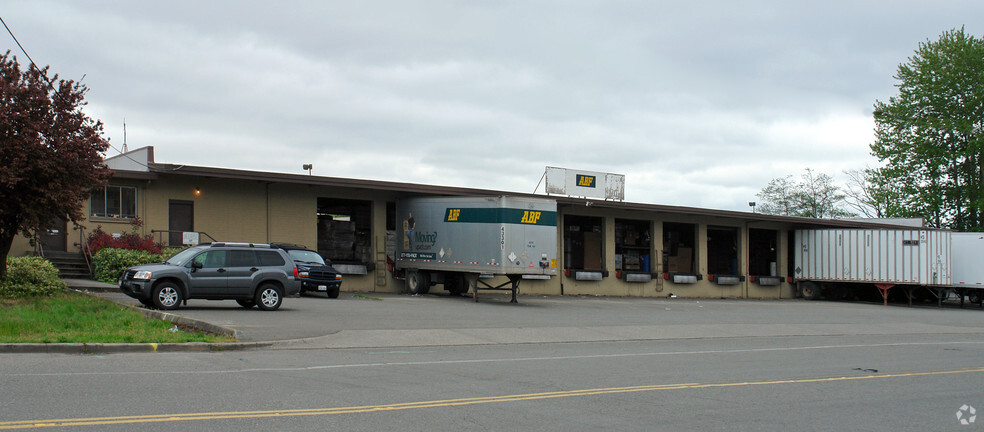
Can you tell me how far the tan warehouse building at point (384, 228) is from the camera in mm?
28719

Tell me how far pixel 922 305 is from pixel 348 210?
3083 cm

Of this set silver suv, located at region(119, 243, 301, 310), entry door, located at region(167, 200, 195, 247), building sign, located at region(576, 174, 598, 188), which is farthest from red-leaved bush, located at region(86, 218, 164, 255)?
building sign, located at region(576, 174, 598, 188)

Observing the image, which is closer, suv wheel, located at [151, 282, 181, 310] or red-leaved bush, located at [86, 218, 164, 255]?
suv wheel, located at [151, 282, 181, 310]

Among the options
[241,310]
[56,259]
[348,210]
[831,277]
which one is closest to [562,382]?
[241,310]

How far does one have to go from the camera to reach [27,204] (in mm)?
19516

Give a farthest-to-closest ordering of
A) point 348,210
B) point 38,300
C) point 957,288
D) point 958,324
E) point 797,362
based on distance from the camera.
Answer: point 957,288 < point 348,210 < point 958,324 < point 38,300 < point 797,362

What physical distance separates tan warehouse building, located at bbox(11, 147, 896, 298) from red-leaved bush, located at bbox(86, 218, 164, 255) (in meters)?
0.62

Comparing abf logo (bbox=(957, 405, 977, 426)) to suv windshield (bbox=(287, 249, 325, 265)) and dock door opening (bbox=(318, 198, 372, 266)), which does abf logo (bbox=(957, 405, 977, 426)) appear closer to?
suv windshield (bbox=(287, 249, 325, 265))

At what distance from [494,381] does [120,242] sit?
20433 millimetres

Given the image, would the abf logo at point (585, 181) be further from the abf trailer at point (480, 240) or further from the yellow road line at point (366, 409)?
the yellow road line at point (366, 409)

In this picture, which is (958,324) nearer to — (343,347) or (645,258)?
(645,258)

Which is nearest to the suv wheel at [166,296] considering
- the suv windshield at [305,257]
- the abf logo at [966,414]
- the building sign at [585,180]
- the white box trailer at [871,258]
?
the suv windshield at [305,257]

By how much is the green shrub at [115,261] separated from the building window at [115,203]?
2550mm

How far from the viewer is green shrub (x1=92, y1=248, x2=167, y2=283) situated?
25531 mm
